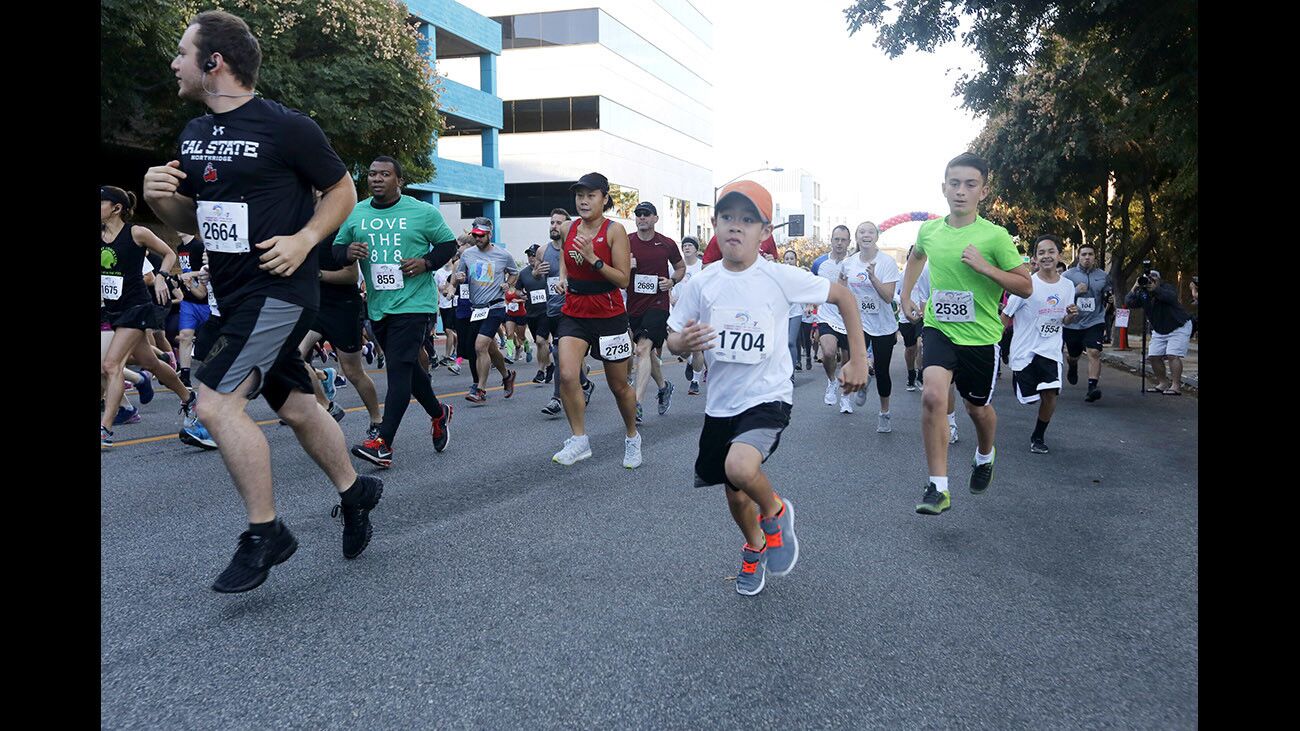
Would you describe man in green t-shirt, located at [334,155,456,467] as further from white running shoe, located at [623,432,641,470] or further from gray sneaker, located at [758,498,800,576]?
gray sneaker, located at [758,498,800,576]

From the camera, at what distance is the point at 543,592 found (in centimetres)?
386

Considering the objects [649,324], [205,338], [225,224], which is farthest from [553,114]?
[225,224]

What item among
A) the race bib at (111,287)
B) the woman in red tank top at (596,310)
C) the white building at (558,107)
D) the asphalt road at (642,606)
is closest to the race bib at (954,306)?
the asphalt road at (642,606)

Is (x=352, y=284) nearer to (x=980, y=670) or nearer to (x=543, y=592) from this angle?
(x=543, y=592)

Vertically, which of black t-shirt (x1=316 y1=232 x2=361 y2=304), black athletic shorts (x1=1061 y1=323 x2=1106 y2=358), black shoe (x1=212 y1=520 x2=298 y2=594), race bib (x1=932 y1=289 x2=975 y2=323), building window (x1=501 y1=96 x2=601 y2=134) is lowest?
black shoe (x1=212 y1=520 x2=298 y2=594)

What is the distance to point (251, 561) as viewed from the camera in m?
3.60

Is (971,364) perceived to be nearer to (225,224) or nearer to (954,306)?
(954,306)

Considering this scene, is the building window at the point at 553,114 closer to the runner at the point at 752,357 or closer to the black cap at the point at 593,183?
the black cap at the point at 593,183

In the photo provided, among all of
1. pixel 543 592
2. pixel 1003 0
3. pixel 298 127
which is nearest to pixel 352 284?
pixel 298 127

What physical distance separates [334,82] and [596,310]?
18.2 metres

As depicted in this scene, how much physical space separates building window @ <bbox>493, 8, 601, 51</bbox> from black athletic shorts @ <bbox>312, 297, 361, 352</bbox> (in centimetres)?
4575

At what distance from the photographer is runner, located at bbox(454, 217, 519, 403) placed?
1098cm

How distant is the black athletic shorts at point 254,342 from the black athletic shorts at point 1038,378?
20.9 ft

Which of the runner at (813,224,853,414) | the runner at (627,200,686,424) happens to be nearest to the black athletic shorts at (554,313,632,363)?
the runner at (627,200,686,424)
